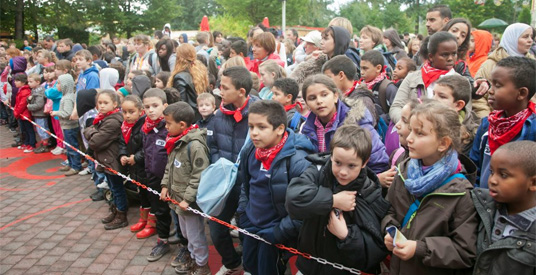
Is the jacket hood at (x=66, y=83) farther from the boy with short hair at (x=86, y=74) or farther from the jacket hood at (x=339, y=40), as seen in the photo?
the jacket hood at (x=339, y=40)

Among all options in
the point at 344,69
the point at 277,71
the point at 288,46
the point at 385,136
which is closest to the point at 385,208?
the point at 385,136

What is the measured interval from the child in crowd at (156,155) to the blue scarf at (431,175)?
3.06m

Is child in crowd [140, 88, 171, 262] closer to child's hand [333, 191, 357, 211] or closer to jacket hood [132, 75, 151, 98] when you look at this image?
jacket hood [132, 75, 151, 98]

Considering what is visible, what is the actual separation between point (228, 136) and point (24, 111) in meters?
7.81

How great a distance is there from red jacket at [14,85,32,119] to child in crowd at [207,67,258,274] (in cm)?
752

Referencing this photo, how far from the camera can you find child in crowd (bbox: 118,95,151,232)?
16.5 feet

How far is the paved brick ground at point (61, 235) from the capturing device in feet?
14.8

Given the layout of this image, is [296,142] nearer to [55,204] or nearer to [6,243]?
[6,243]

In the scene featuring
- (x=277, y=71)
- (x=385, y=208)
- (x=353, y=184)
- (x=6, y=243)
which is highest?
(x=277, y=71)

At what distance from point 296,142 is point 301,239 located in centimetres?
83

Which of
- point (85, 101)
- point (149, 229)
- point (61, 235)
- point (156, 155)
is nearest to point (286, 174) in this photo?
point (156, 155)

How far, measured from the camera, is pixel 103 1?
3384 cm

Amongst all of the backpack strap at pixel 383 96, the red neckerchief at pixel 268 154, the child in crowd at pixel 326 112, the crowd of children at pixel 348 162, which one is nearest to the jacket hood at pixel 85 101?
the crowd of children at pixel 348 162

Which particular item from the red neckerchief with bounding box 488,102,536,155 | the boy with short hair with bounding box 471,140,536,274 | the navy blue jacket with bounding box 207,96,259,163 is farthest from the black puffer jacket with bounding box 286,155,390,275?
the navy blue jacket with bounding box 207,96,259,163
